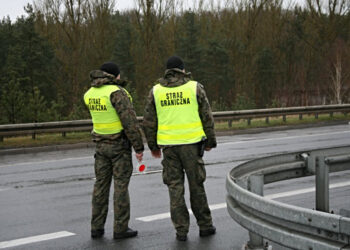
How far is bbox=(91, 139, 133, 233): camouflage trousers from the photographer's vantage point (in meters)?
6.43

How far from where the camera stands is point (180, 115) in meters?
6.24

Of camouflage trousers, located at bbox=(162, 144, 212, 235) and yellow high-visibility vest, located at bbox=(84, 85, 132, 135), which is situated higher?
yellow high-visibility vest, located at bbox=(84, 85, 132, 135)

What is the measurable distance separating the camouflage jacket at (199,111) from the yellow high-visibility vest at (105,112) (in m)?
0.35

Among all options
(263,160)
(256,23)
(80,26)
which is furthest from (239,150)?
(256,23)

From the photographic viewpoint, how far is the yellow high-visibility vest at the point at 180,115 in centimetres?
621

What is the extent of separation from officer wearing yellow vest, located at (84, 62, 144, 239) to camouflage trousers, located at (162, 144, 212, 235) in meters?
0.45

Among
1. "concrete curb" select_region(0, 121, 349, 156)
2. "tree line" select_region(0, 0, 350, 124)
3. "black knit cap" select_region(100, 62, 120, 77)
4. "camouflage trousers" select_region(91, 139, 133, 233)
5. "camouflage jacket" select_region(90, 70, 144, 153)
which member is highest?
"tree line" select_region(0, 0, 350, 124)

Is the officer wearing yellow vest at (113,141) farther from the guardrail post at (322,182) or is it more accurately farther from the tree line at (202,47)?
the tree line at (202,47)

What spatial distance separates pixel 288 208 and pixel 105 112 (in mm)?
3534

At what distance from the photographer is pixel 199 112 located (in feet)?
20.6

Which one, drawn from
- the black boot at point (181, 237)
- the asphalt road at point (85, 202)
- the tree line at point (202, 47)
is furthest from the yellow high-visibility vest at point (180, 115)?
the tree line at point (202, 47)

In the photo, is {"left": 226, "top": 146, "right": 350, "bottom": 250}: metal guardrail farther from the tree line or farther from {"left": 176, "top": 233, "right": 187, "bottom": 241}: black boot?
the tree line

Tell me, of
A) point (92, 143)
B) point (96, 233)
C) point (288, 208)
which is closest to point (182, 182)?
point (96, 233)

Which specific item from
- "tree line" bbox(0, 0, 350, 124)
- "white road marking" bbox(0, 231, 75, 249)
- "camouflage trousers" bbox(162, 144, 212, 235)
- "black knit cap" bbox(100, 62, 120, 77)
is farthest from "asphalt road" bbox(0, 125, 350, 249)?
"tree line" bbox(0, 0, 350, 124)
